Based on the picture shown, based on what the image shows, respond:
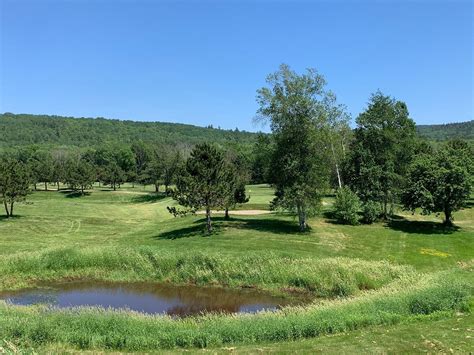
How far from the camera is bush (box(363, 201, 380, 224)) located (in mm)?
47375

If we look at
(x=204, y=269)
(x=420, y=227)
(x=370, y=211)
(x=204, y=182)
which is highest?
(x=204, y=182)

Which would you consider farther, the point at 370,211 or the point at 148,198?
the point at 148,198

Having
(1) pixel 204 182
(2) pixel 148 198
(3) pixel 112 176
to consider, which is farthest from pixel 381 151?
(3) pixel 112 176

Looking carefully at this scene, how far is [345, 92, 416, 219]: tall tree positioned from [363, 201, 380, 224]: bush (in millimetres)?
1008

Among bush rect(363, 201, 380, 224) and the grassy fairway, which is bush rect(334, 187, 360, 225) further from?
the grassy fairway

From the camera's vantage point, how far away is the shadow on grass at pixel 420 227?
140ft

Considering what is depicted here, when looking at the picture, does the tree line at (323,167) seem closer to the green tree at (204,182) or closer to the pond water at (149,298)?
the green tree at (204,182)

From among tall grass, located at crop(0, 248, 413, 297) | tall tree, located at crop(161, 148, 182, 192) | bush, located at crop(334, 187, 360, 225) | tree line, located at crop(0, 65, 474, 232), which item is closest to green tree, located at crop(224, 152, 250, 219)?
tree line, located at crop(0, 65, 474, 232)

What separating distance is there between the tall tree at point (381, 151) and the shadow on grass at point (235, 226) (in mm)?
9378

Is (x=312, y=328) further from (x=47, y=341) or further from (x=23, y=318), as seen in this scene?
(x=23, y=318)

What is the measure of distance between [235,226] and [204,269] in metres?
12.6

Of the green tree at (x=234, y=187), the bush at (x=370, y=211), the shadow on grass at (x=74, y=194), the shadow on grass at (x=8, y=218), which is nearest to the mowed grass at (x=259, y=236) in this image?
the shadow on grass at (x=8, y=218)

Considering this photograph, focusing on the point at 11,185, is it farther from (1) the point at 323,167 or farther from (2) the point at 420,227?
(2) the point at 420,227

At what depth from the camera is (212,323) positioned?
62.6 ft
